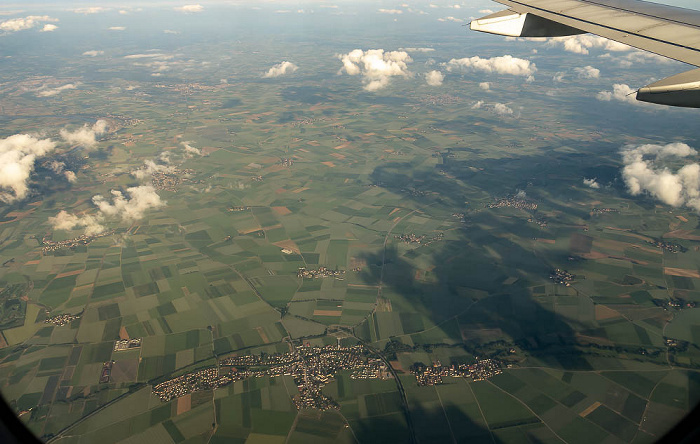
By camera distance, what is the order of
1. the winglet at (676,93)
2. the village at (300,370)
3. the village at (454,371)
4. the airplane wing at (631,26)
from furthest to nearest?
1. the village at (454,371)
2. the village at (300,370)
3. the airplane wing at (631,26)
4. the winglet at (676,93)

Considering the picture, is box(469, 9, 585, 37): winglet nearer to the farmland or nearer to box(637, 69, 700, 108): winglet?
box(637, 69, 700, 108): winglet

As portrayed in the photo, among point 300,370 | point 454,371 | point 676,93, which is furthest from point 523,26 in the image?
point 300,370

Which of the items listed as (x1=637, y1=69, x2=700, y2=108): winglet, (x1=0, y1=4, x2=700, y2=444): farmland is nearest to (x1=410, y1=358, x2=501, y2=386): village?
(x1=0, y1=4, x2=700, y2=444): farmland

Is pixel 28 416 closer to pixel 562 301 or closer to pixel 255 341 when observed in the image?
pixel 255 341

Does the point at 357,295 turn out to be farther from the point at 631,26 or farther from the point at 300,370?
the point at 631,26

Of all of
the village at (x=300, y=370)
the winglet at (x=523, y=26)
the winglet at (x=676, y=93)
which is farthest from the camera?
the village at (x=300, y=370)

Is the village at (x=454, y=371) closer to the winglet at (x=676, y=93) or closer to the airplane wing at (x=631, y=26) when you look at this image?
the airplane wing at (x=631, y=26)

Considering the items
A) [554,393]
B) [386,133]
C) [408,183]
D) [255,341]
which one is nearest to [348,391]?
[255,341]

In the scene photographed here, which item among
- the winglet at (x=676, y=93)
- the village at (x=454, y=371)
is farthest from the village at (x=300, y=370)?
the winglet at (x=676, y=93)
